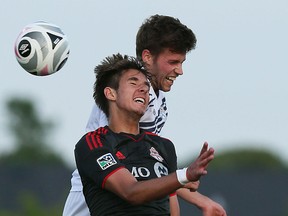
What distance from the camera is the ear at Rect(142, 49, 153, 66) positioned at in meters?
11.1

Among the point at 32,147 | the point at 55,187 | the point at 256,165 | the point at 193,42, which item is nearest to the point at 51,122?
the point at 32,147

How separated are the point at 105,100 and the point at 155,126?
26.9 inches

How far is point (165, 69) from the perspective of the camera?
11.0 metres

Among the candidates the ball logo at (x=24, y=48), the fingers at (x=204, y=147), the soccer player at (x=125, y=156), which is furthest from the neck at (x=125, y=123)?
the ball logo at (x=24, y=48)

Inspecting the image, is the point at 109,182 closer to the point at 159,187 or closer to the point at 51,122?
the point at 159,187

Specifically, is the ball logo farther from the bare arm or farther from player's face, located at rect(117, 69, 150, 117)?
the bare arm

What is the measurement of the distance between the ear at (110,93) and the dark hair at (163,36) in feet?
4.09

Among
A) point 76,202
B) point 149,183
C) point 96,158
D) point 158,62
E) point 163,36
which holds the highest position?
point 163,36

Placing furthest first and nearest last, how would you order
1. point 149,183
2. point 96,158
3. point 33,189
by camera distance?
point 33,189 < point 96,158 < point 149,183

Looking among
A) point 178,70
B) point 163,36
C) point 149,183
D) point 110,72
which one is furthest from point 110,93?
point 163,36

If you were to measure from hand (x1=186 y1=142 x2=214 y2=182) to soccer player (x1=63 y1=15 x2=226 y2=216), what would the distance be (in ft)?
5.52

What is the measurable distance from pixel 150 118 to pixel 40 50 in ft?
5.20

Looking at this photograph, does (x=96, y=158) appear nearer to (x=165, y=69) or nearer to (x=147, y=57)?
(x=165, y=69)

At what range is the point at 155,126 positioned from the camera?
10555 mm
